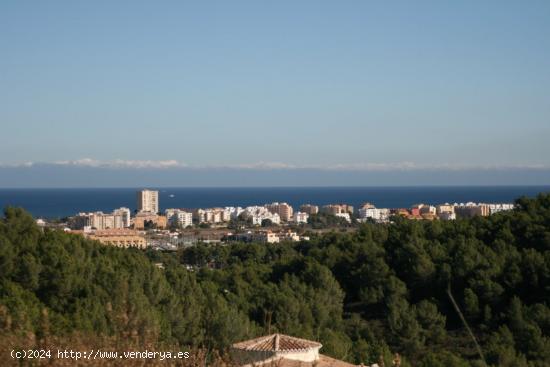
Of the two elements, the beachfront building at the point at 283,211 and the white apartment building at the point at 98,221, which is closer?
the white apartment building at the point at 98,221

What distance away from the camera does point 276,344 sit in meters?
9.13

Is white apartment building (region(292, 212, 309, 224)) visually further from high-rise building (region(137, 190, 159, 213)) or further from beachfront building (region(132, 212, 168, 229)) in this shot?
high-rise building (region(137, 190, 159, 213))

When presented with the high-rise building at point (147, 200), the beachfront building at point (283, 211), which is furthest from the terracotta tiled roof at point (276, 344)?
the high-rise building at point (147, 200)

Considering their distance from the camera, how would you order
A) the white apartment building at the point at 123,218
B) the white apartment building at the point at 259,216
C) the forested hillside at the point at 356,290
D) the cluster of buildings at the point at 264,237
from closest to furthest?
the forested hillside at the point at 356,290 < the cluster of buildings at the point at 264,237 < the white apartment building at the point at 123,218 < the white apartment building at the point at 259,216

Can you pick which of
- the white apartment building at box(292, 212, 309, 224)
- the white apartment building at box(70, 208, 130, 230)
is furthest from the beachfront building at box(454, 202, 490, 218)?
the white apartment building at box(70, 208, 130, 230)

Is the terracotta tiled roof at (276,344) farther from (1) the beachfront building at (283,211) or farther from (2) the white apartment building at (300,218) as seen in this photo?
(1) the beachfront building at (283,211)

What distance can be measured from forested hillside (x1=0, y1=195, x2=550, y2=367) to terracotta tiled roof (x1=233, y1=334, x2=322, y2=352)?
1346 millimetres

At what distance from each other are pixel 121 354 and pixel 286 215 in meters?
88.2

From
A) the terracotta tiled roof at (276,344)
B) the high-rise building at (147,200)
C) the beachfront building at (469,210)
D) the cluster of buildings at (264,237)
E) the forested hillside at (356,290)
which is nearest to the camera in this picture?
the terracotta tiled roof at (276,344)

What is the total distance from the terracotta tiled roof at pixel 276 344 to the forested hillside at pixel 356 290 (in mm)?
1346

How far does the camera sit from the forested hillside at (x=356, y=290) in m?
13.1

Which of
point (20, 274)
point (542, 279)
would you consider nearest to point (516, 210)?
point (542, 279)

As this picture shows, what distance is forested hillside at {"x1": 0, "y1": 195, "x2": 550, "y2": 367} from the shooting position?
43.1 ft

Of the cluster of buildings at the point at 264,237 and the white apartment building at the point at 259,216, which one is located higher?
the white apartment building at the point at 259,216
